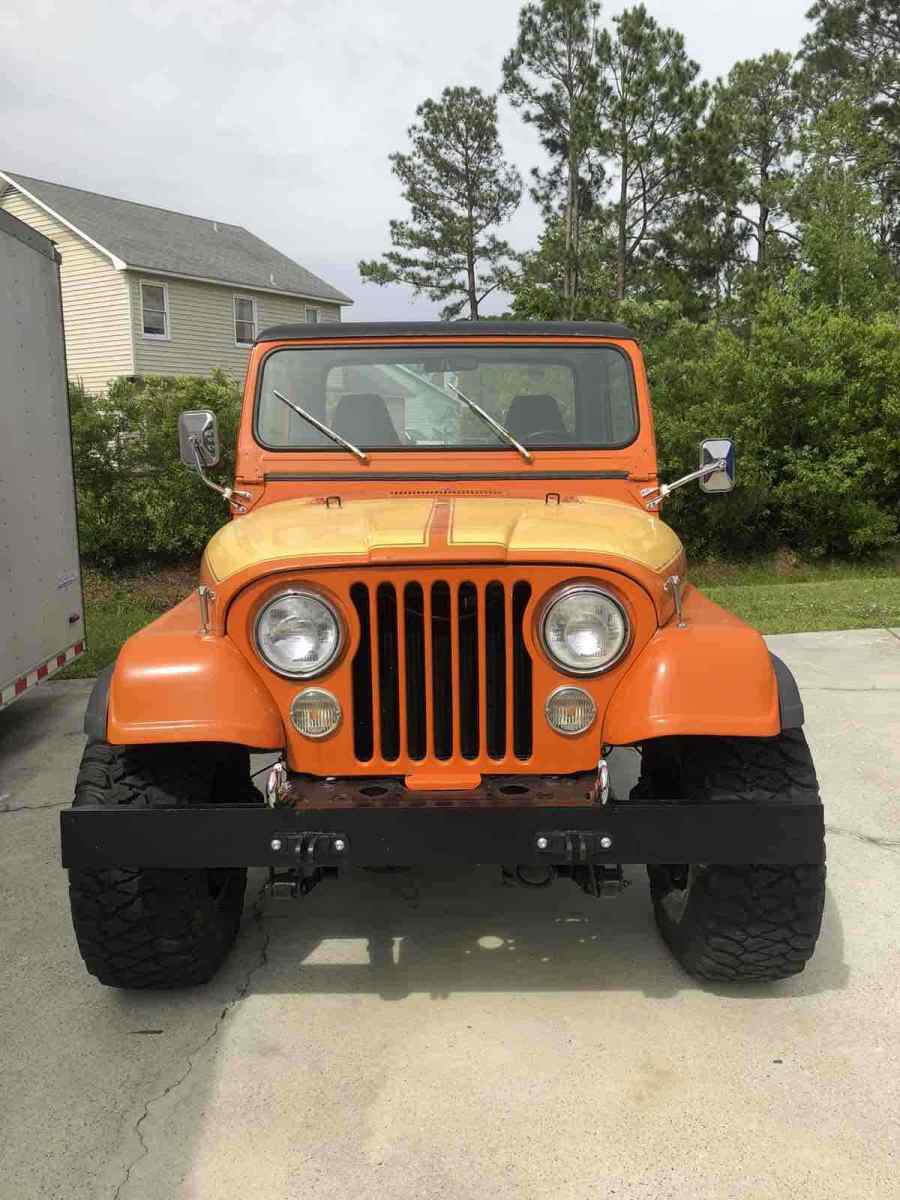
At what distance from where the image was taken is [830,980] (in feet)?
10.1

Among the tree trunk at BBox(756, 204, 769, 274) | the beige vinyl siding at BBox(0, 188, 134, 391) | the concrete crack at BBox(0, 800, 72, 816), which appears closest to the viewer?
the concrete crack at BBox(0, 800, 72, 816)

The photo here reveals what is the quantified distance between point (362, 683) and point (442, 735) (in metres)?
0.25

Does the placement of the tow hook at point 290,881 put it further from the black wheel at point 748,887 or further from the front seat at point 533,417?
the front seat at point 533,417

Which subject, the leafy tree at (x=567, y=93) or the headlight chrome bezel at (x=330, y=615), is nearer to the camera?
the headlight chrome bezel at (x=330, y=615)

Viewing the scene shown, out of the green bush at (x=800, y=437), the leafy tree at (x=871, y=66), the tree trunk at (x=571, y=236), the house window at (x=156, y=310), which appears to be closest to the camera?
the green bush at (x=800, y=437)

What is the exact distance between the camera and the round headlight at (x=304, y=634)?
2.64m

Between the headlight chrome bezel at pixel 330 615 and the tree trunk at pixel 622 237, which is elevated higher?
the tree trunk at pixel 622 237

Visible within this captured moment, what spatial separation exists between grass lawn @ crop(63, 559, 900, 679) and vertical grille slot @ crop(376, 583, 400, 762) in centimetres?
547

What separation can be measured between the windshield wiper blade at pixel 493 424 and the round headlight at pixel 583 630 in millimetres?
1192

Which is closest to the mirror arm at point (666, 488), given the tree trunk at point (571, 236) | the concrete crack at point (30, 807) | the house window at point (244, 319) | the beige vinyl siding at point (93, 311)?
the concrete crack at point (30, 807)

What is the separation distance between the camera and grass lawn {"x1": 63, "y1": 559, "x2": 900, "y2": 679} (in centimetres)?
895

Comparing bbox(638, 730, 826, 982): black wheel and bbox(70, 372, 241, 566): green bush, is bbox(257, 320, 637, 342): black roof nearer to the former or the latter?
bbox(638, 730, 826, 982): black wheel

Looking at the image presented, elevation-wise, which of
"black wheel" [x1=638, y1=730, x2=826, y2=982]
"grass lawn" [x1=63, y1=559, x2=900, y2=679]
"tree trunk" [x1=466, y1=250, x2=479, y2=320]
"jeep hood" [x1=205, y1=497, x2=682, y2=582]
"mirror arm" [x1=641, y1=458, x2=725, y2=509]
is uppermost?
"tree trunk" [x1=466, y1=250, x2=479, y2=320]

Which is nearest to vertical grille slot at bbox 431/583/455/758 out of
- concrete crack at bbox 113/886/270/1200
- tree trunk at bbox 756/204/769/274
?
concrete crack at bbox 113/886/270/1200
